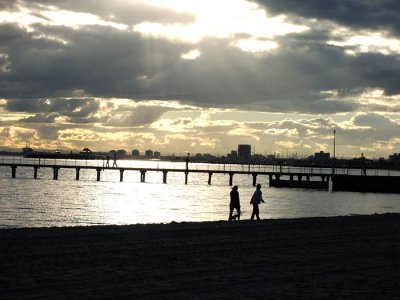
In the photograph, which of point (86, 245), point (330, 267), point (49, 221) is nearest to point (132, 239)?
point (86, 245)

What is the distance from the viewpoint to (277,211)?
56812mm

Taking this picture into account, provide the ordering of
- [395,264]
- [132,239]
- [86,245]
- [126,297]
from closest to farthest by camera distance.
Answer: [126,297]
[395,264]
[86,245]
[132,239]

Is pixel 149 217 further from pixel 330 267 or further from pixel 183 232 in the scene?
pixel 330 267

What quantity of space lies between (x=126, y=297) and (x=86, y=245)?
6.77 meters

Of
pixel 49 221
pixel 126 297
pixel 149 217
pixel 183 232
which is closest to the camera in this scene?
pixel 126 297

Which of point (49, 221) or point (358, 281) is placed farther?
point (49, 221)

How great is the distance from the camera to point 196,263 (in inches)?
559

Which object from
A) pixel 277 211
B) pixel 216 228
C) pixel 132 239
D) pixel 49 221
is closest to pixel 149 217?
pixel 49 221

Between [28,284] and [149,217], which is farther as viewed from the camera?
[149,217]

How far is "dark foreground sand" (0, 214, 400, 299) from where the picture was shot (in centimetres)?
1112

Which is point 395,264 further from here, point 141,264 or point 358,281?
point 141,264

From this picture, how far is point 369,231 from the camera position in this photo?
22828 millimetres

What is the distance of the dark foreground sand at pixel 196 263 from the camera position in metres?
11.1

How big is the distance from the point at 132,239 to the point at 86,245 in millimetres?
1992
